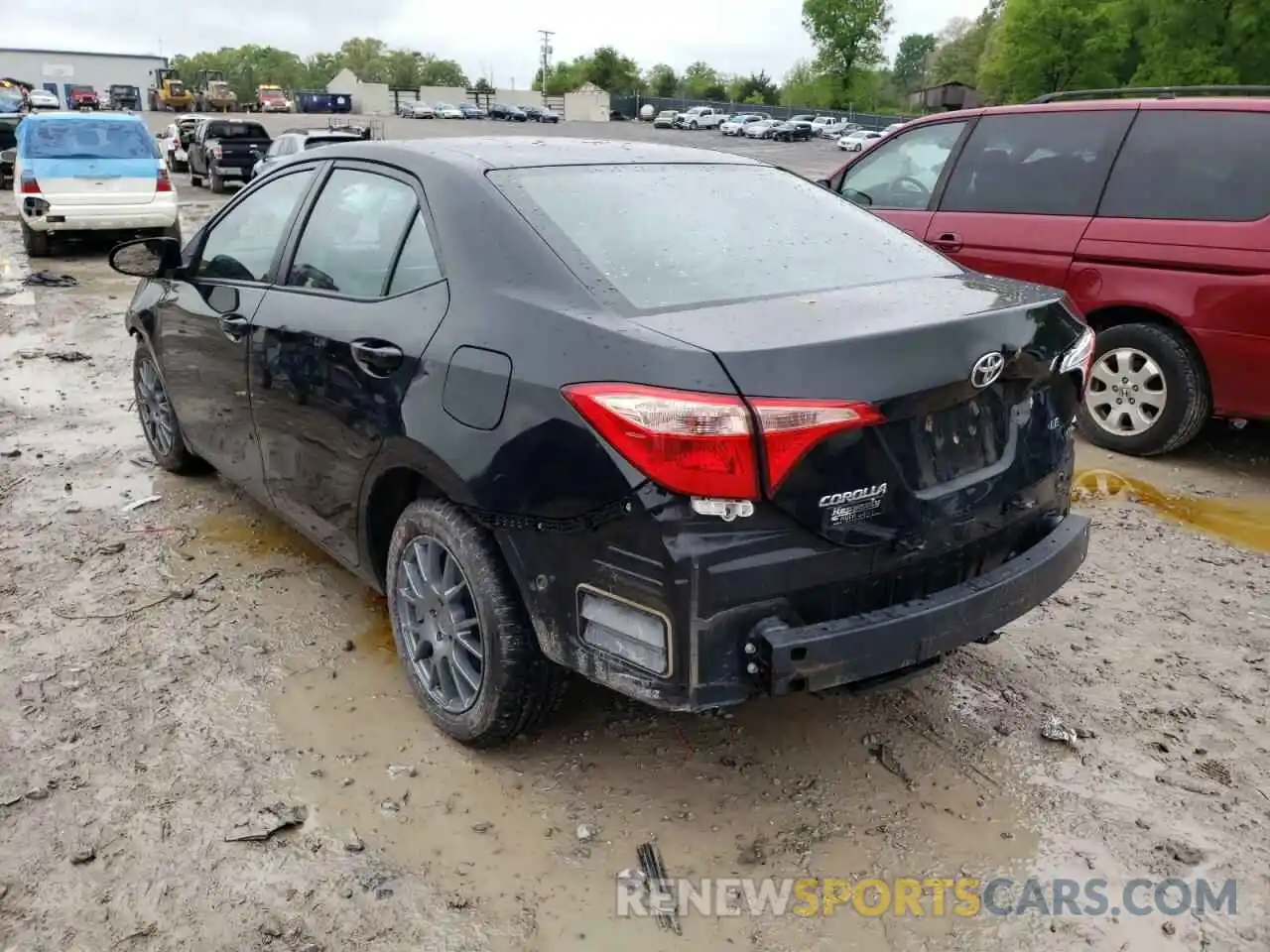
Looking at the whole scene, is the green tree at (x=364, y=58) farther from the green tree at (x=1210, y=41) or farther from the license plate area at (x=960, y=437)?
the license plate area at (x=960, y=437)

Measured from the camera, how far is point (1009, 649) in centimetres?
365

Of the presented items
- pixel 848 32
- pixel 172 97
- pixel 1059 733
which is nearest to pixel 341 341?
pixel 1059 733

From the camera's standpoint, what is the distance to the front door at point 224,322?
3863mm

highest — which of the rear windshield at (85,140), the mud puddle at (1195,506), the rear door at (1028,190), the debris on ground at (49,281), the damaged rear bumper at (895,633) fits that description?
the rear windshield at (85,140)

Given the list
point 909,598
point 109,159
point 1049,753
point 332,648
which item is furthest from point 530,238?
point 109,159

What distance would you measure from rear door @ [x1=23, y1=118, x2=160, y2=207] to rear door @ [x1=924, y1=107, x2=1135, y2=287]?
34.7 ft

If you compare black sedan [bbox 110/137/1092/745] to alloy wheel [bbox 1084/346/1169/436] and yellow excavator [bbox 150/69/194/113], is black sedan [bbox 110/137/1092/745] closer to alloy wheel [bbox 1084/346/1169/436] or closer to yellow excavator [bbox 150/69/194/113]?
alloy wheel [bbox 1084/346/1169/436]

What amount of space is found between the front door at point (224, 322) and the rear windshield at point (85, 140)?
10.0 m

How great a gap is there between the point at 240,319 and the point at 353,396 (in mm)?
997

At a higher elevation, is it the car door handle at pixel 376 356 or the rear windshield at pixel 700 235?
the rear windshield at pixel 700 235

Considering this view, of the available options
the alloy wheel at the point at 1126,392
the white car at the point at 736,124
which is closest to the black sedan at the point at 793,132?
the white car at the point at 736,124

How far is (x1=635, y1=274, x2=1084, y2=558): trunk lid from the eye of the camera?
233 centimetres

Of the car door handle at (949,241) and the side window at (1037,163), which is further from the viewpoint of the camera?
the car door handle at (949,241)

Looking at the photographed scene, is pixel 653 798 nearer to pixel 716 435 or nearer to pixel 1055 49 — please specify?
pixel 716 435
